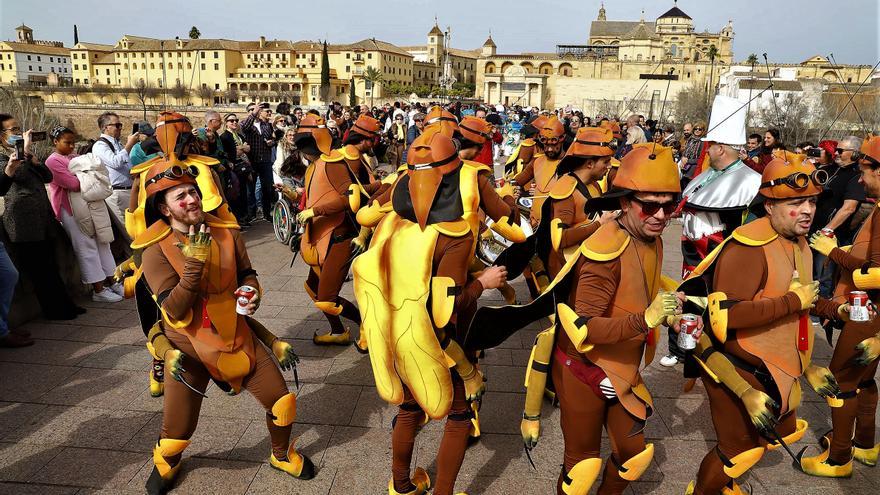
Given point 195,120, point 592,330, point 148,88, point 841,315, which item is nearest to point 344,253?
point 592,330

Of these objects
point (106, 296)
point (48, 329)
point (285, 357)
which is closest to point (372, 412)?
point (285, 357)

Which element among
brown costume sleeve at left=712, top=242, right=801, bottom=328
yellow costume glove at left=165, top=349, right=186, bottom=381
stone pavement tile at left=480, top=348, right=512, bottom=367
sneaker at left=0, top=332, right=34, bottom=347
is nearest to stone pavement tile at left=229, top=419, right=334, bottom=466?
yellow costume glove at left=165, top=349, right=186, bottom=381

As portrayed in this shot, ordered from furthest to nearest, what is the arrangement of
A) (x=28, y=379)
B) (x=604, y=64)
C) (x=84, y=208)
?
1. (x=604, y=64)
2. (x=84, y=208)
3. (x=28, y=379)

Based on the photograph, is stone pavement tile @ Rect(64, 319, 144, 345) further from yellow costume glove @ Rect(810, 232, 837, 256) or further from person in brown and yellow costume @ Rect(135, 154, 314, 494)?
yellow costume glove @ Rect(810, 232, 837, 256)

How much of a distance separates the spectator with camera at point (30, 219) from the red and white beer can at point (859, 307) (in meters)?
7.01

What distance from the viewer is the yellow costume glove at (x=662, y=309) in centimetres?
240

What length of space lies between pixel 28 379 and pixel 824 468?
20.7ft

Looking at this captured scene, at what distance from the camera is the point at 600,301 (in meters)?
2.70

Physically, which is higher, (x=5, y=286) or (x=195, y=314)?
(x=195, y=314)

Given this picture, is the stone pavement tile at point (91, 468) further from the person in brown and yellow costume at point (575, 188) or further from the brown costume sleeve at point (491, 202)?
the person in brown and yellow costume at point (575, 188)

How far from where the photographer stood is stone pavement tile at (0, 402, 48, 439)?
4.27 m

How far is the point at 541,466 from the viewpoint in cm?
395

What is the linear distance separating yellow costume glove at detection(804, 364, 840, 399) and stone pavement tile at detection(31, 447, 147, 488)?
4.13m

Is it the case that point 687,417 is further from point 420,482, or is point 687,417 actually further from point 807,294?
point 420,482
